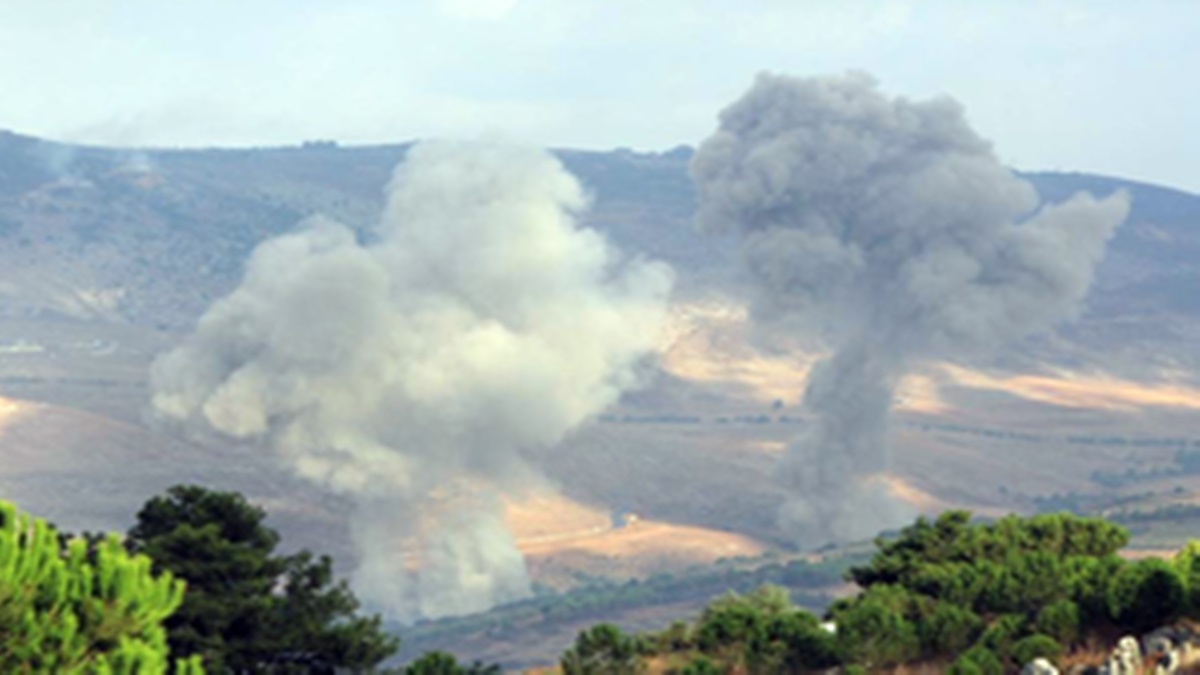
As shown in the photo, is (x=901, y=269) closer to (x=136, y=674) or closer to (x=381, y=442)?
(x=381, y=442)

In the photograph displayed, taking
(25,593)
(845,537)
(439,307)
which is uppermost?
(439,307)

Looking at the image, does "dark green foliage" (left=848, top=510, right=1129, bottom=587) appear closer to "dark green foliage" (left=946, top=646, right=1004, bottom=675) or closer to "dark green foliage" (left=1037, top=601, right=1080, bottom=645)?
"dark green foliage" (left=1037, top=601, right=1080, bottom=645)

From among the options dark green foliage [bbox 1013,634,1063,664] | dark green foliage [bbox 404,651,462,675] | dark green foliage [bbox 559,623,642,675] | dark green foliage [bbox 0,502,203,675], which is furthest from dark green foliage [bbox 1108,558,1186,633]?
dark green foliage [bbox 0,502,203,675]

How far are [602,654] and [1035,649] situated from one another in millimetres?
12671

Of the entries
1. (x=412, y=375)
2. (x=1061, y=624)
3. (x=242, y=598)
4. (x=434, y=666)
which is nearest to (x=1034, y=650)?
(x=1061, y=624)

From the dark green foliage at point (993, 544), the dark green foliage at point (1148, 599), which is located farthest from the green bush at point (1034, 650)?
the dark green foliage at point (993, 544)

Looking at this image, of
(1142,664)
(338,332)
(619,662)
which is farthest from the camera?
(338,332)

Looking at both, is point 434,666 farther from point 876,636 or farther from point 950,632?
point 950,632

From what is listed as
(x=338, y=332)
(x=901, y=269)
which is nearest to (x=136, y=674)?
(x=338, y=332)

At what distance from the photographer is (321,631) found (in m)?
56.5

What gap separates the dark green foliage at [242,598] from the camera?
176 feet

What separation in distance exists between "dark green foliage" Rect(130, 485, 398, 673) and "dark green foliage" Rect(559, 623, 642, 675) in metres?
8.73

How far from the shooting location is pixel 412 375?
6427 inches

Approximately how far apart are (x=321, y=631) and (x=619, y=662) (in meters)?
11.1
